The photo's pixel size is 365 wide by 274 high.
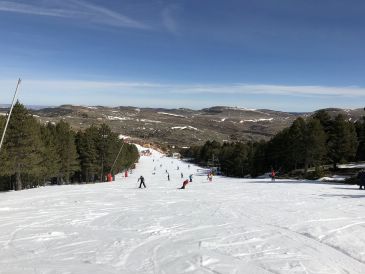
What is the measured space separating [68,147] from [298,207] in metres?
49.2

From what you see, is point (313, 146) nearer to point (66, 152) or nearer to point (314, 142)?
point (314, 142)

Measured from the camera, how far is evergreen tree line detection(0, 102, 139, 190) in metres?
49.9

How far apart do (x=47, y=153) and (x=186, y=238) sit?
159 ft

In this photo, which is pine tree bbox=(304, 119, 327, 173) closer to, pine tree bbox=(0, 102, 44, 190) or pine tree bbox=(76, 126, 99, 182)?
pine tree bbox=(76, 126, 99, 182)

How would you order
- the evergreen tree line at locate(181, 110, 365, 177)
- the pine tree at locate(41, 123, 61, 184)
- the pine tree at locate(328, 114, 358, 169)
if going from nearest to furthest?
the pine tree at locate(41, 123, 61, 184) → the evergreen tree line at locate(181, 110, 365, 177) → the pine tree at locate(328, 114, 358, 169)

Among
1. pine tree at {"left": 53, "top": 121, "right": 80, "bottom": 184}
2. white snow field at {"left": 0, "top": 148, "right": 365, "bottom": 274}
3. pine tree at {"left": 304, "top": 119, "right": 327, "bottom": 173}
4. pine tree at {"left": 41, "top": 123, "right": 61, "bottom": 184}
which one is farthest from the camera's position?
pine tree at {"left": 53, "top": 121, "right": 80, "bottom": 184}

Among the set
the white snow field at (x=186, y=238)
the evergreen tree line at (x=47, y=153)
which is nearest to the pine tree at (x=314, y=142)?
the evergreen tree line at (x=47, y=153)

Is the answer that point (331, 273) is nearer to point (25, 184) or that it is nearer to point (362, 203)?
point (362, 203)

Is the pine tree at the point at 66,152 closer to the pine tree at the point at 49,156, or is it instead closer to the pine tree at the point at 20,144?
the pine tree at the point at 49,156

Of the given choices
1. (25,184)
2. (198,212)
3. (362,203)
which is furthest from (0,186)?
(362,203)

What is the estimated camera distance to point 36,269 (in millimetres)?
10586

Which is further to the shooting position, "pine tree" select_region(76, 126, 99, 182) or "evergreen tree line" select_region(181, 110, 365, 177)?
"pine tree" select_region(76, 126, 99, 182)

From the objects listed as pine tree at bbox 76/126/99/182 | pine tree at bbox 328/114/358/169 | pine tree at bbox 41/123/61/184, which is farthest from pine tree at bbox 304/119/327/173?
pine tree at bbox 41/123/61/184

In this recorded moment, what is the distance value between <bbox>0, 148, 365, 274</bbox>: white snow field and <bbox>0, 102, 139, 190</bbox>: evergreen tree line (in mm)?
28113
